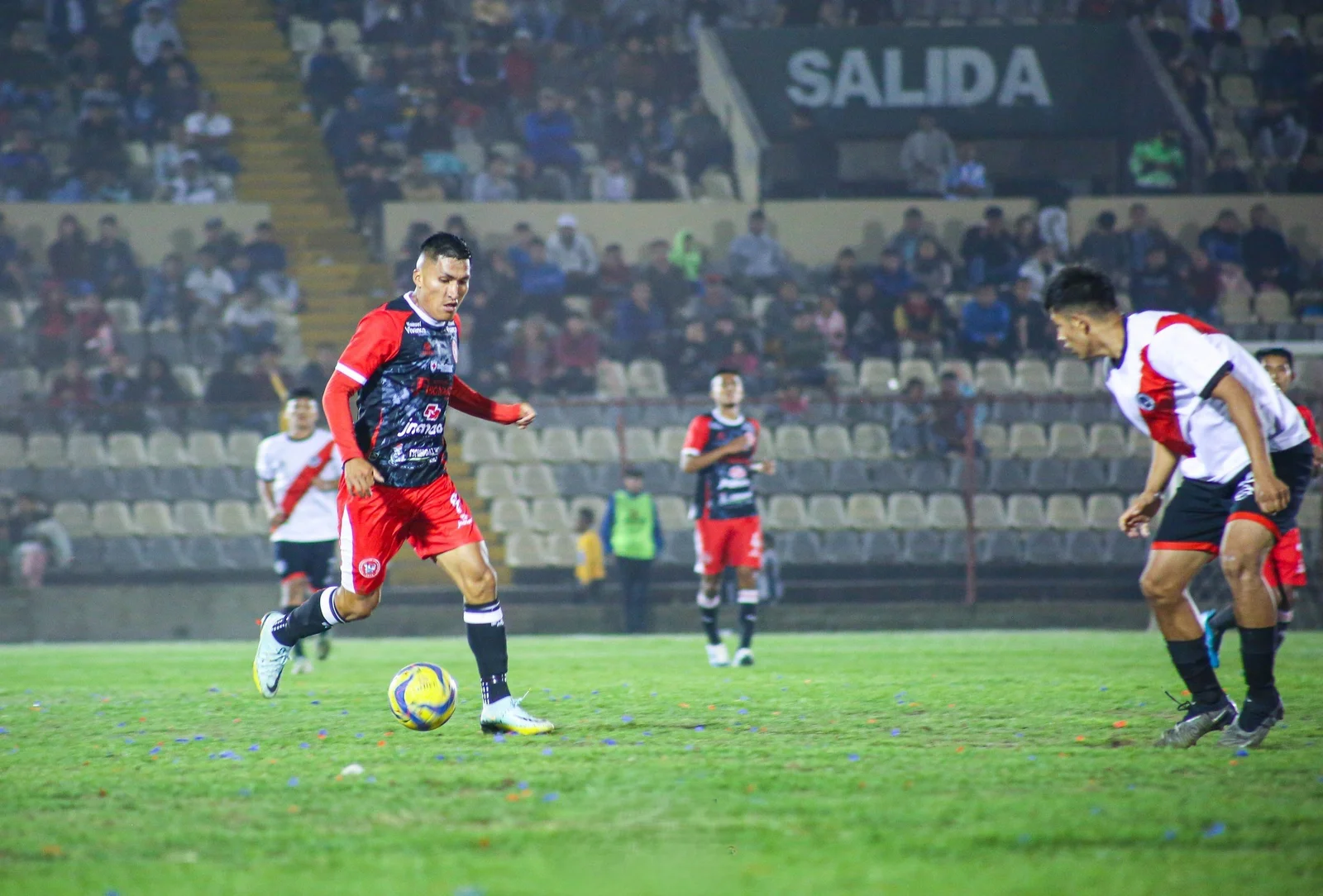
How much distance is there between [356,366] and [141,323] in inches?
674

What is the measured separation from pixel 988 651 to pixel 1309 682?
16.4 feet

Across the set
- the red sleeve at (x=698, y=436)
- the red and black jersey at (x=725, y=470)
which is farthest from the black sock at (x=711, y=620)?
the red sleeve at (x=698, y=436)

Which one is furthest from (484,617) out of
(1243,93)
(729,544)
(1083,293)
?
(1243,93)

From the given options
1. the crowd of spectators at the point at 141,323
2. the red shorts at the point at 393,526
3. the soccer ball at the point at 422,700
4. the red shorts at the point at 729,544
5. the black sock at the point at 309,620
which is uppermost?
the crowd of spectators at the point at 141,323

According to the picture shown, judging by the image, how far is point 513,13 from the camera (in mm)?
27141

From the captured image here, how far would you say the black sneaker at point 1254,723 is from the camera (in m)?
6.58

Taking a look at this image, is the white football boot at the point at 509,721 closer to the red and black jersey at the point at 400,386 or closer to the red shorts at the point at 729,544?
the red and black jersey at the point at 400,386

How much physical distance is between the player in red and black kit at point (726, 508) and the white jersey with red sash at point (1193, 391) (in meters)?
6.85

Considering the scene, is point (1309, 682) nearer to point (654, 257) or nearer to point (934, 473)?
point (934, 473)

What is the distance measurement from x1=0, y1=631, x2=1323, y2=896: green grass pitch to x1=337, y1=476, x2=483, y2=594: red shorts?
0.86 metres

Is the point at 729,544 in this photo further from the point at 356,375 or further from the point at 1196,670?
the point at 1196,670

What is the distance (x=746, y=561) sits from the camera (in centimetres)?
1345

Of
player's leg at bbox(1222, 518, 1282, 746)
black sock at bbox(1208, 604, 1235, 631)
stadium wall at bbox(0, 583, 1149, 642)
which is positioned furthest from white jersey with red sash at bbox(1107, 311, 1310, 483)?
stadium wall at bbox(0, 583, 1149, 642)

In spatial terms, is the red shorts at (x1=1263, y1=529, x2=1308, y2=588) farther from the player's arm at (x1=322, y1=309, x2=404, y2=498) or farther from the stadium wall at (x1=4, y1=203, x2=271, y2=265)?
the stadium wall at (x1=4, y1=203, x2=271, y2=265)
